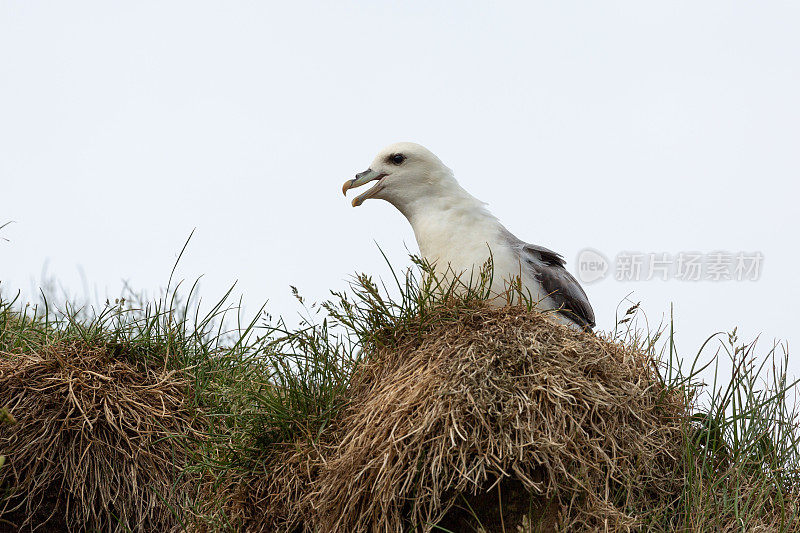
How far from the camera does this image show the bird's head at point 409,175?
16.6 feet

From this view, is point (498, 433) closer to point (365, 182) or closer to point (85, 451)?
point (365, 182)

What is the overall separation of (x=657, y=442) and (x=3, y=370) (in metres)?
3.50

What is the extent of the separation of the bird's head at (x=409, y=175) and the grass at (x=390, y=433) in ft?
2.75

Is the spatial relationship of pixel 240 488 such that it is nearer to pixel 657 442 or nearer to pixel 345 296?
pixel 345 296

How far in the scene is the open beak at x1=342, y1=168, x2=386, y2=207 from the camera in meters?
5.11

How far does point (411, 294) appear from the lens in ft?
13.7

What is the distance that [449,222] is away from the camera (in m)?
4.91

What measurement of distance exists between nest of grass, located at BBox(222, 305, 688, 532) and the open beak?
4.03 ft

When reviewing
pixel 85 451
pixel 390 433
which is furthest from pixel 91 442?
pixel 390 433

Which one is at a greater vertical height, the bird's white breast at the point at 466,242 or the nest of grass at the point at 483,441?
the bird's white breast at the point at 466,242

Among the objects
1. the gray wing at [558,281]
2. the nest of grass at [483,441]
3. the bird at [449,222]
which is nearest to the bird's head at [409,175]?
the bird at [449,222]

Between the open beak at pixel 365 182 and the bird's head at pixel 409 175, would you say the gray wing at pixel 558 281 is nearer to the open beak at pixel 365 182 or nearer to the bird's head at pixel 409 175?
the bird's head at pixel 409 175

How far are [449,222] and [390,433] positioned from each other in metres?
1.58

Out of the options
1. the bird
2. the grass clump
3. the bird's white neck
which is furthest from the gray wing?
the grass clump
